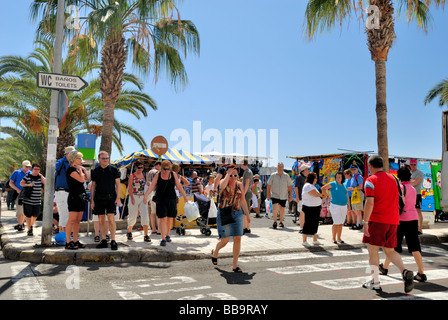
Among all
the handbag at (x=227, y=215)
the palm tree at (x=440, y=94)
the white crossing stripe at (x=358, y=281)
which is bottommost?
Result: the white crossing stripe at (x=358, y=281)

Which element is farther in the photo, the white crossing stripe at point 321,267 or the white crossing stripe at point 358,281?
the white crossing stripe at point 321,267

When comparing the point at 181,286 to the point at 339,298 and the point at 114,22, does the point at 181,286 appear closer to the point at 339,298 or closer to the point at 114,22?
the point at 339,298

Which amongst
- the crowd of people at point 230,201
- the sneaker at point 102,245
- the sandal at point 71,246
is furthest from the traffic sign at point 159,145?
the sandal at point 71,246

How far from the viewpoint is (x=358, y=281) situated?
5.88 metres

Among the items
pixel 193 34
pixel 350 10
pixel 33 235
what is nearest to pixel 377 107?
pixel 350 10

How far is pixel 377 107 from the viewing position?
492 inches

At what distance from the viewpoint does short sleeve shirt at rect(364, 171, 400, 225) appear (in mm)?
5348

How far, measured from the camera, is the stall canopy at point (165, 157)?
16.1m

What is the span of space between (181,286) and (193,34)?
34.6ft

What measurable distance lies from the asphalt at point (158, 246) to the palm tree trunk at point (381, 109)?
268 cm

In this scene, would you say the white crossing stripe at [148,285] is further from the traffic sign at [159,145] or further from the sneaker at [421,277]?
the traffic sign at [159,145]

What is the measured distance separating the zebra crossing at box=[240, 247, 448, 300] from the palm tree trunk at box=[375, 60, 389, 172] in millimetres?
3600

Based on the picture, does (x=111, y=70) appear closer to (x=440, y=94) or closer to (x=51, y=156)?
(x=51, y=156)

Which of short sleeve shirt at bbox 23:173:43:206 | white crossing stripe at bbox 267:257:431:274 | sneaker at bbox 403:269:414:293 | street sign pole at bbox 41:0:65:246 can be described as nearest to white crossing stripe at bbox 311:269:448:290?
sneaker at bbox 403:269:414:293
